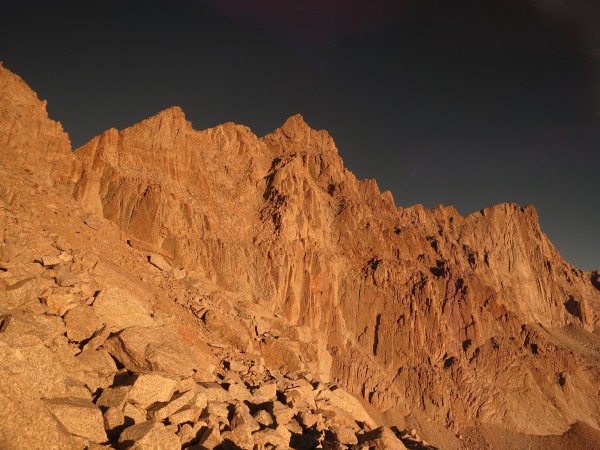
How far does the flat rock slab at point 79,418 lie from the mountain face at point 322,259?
59.7 feet

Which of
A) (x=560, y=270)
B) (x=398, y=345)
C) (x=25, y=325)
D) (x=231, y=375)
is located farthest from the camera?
(x=560, y=270)

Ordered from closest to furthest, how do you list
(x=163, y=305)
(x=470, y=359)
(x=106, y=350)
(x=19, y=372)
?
1. (x=19, y=372)
2. (x=106, y=350)
3. (x=163, y=305)
4. (x=470, y=359)

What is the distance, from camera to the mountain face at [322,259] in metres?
33.9

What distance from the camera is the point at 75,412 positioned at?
8.20 m

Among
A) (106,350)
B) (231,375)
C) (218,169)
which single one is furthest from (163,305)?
(218,169)

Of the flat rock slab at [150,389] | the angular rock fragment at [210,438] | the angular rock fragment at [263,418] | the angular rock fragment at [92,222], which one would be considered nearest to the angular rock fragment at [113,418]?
the flat rock slab at [150,389]

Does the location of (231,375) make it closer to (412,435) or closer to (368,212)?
(412,435)

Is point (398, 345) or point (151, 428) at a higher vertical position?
point (398, 345)

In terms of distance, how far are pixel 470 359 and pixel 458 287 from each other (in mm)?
12499

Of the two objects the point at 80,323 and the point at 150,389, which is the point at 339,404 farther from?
the point at 80,323

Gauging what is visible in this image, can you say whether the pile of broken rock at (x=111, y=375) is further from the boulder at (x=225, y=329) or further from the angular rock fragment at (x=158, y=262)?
the angular rock fragment at (x=158, y=262)

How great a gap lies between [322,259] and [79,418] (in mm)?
48015

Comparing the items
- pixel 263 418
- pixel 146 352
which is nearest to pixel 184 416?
pixel 146 352

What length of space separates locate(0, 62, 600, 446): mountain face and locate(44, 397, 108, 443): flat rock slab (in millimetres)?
18194
